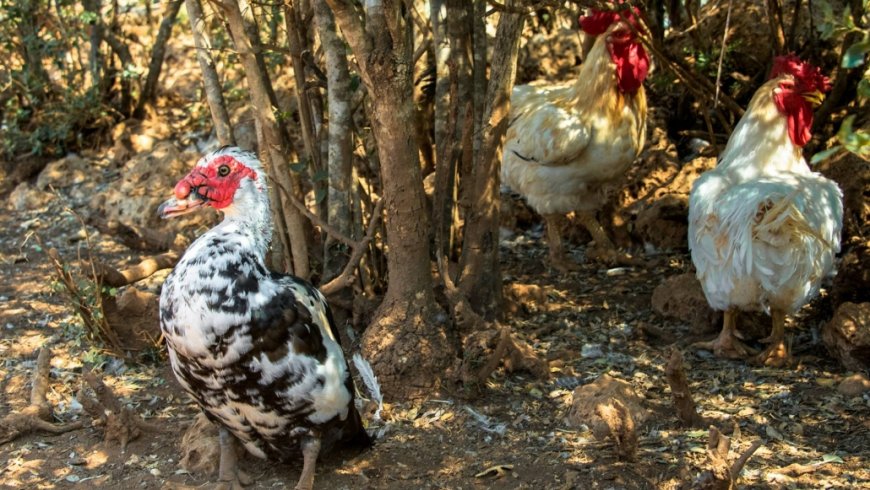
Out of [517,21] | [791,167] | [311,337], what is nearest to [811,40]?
[791,167]

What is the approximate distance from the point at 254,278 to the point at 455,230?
2.31 metres

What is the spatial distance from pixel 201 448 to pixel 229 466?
0.94 ft

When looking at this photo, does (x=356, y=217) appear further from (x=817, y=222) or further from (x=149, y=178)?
(x=149, y=178)

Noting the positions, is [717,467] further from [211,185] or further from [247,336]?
[211,185]

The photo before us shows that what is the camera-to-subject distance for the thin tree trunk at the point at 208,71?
5.23m

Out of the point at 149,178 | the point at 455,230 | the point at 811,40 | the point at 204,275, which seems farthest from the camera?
the point at 149,178

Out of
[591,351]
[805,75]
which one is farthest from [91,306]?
[805,75]

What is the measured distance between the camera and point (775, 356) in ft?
17.3

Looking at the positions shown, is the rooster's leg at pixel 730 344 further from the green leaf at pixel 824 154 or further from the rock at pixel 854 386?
the green leaf at pixel 824 154

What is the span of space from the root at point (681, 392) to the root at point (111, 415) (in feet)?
9.05

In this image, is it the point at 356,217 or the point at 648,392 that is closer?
the point at 648,392

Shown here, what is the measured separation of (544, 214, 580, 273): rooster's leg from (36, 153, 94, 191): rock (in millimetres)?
4798

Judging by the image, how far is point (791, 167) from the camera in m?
5.43

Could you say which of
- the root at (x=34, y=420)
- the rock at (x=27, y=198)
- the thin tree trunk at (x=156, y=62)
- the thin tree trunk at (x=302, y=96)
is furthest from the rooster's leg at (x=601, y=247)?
the rock at (x=27, y=198)
